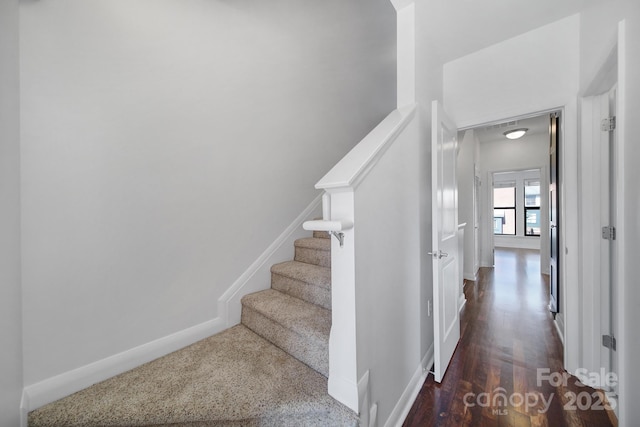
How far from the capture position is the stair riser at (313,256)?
188cm

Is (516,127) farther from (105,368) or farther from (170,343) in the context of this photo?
(105,368)

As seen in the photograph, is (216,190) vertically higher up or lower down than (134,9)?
lower down

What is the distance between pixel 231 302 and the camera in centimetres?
177

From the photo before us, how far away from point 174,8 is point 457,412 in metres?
3.02

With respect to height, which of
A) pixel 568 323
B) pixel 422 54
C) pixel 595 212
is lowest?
pixel 568 323

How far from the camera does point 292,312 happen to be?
5.11ft

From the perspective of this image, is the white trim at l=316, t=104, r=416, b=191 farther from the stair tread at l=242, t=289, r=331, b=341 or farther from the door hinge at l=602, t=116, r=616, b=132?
the door hinge at l=602, t=116, r=616, b=132

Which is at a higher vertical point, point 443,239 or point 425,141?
point 425,141

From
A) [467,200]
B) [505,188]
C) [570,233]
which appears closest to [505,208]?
[505,188]

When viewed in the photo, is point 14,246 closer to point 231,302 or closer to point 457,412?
point 231,302

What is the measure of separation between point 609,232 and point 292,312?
2.11 meters

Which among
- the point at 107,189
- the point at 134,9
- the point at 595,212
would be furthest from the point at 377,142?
the point at 595,212

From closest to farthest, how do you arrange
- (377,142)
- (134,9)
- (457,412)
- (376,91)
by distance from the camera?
(377,142), (134,9), (457,412), (376,91)

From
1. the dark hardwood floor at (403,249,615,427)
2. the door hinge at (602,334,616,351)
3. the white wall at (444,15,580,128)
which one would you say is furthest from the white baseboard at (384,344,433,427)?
the white wall at (444,15,580,128)
